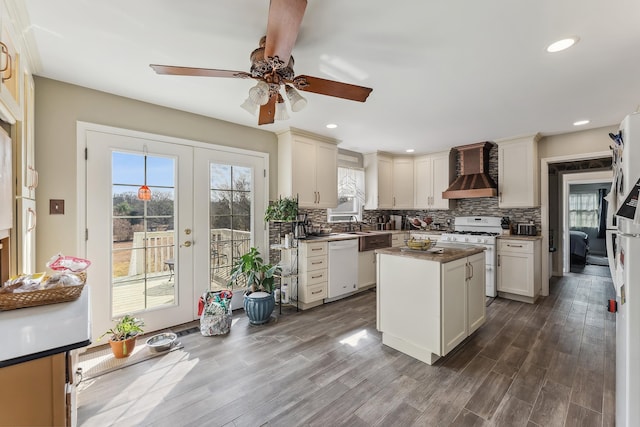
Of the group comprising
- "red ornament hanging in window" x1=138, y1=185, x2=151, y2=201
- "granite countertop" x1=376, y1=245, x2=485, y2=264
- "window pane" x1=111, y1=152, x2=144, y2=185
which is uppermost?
"window pane" x1=111, y1=152, x2=144, y2=185

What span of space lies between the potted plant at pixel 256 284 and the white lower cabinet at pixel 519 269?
331cm

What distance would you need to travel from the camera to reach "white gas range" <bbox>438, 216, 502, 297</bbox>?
164 inches

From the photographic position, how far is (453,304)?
2.45 meters

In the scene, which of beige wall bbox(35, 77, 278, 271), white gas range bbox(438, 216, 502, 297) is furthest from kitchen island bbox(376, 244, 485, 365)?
beige wall bbox(35, 77, 278, 271)

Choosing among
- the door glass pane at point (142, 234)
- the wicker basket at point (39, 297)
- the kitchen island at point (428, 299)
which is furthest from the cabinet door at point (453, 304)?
the door glass pane at point (142, 234)

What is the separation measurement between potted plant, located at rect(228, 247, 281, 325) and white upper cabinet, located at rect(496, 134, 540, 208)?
371 cm

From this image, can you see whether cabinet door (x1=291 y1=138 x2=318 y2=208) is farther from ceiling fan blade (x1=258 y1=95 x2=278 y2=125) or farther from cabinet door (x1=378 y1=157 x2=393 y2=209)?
cabinet door (x1=378 y1=157 x2=393 y2=209)

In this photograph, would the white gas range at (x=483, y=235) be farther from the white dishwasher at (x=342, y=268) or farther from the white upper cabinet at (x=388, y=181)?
the white dishwasher at (x=342, y=268)

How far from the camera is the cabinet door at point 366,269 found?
4.43 meters

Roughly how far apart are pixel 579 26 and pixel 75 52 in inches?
133

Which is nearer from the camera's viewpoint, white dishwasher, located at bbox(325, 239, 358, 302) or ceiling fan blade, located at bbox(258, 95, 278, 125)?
ceiling fan blade, located at bbox(258, 95, 278, 125)

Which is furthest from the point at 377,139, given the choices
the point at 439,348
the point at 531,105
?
the point at 439,348

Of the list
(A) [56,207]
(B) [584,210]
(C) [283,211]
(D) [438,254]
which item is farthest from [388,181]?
(B) [584,210]

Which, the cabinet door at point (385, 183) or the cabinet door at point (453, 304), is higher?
the cabinet door at point (385, 183)
